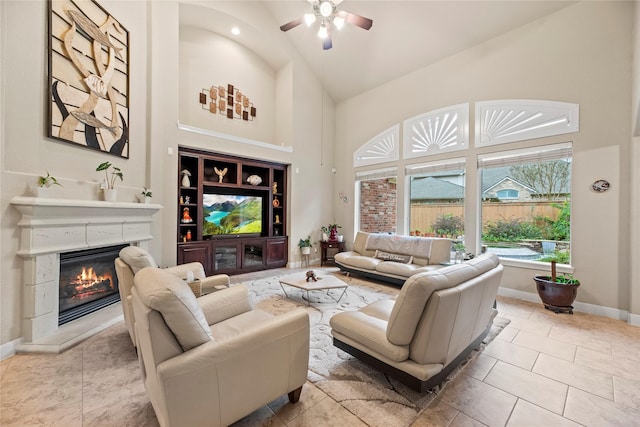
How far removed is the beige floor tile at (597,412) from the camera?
167 cm

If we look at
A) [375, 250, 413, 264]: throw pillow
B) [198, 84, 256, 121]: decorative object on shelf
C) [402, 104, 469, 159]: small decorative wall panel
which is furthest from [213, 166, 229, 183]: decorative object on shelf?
[402, 104, 469, 159]: small decorative wall panel

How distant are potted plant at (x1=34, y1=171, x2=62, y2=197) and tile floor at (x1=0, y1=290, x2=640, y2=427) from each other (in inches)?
59.3

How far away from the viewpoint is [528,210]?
4.25 metres

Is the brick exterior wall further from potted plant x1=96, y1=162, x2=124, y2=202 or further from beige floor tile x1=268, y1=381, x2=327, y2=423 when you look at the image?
potted plant x1=96, y1=162, x2=124, y2=202

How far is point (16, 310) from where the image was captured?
2430 millimetres

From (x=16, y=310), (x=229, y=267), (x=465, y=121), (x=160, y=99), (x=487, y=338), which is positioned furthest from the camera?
(x=229, y=267)

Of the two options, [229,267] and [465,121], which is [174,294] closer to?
[229,267]

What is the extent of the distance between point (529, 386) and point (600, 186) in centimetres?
310

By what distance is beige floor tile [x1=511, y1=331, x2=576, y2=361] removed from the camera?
247cm

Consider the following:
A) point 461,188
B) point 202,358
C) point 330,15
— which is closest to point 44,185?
point 202,358

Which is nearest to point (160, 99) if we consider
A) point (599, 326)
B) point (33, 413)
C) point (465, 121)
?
point (33, 413)

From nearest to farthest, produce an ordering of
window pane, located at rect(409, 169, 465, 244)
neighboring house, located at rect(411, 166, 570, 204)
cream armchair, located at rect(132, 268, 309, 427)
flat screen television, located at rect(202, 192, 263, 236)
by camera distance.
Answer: cream armchair, located at rect(132, 268, 309, 427) < neighboring house, located at rect(411, 166, 570, 204) < window pane, located at rect(409, 169, 465, 244) < flat screen television, located at rect(202, 192, 263, 236)

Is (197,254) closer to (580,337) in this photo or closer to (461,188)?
(461,188)

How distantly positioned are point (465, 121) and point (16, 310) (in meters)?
6.50
